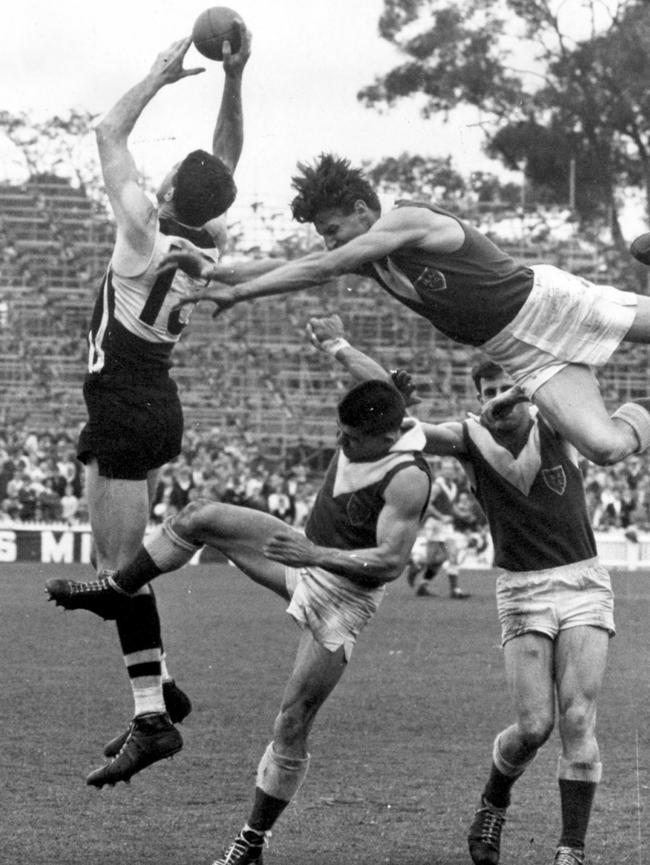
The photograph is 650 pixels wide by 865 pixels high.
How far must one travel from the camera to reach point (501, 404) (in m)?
7.52

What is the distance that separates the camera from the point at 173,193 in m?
7.46

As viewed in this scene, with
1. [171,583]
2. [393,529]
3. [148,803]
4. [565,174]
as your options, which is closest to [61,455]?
[171,583]

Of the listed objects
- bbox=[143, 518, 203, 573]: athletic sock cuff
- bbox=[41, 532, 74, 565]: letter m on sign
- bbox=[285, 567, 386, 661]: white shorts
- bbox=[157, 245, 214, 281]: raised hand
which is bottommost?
bbox=[41, 532, 74, 565]: letter m on sign

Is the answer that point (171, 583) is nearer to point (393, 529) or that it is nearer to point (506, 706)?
point (506, 706)

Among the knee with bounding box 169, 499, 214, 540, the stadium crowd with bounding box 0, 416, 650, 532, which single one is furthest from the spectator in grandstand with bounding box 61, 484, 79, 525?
the knee with bounding box 169, 499, 214, 540

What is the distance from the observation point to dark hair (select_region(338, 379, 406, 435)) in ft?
23.0

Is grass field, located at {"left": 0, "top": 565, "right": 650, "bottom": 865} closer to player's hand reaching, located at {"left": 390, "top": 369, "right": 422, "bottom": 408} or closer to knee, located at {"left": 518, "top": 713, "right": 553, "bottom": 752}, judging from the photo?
knee, located at {"left": 518, "top": 713, "right": 553, "bottom": 752}

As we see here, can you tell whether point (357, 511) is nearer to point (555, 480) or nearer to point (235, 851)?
point (555, 480)

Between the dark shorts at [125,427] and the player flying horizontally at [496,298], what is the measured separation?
1118 mm

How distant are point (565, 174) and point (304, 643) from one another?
1337 inches

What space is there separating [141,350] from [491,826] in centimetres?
268

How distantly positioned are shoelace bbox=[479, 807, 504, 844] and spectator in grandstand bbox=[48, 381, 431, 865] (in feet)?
3.00

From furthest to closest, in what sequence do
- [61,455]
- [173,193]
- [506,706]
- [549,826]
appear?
1. [61,455]
2. [506,706]
3. [549,826]
4. [173,193]

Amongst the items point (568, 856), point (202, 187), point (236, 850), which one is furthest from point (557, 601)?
point (202, 187)
